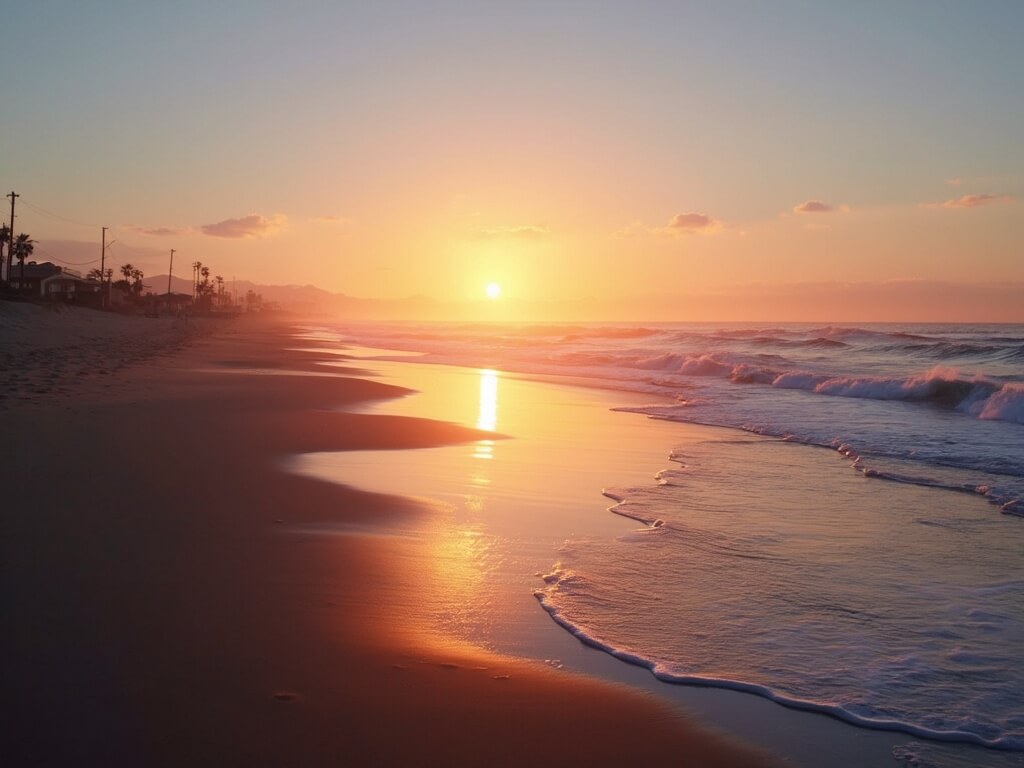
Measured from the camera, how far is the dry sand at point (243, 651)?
10.4 feet

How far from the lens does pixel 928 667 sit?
4.32 metres

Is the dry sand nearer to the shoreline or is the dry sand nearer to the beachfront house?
the shoreline

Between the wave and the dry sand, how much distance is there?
1.06 feet

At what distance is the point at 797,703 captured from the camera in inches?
152

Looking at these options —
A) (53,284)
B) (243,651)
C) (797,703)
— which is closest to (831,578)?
(797,703)

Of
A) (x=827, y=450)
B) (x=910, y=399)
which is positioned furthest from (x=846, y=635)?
(x=910, y=399)

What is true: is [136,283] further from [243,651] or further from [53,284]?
[243,651]

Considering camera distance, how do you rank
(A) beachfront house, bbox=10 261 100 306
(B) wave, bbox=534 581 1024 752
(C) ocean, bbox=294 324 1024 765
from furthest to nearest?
(A) beachfront house, bbox=10 261 100 306
(C) ocean, bbox=294 324 1024 765
(B) wave, bbox=534 581 1024 752

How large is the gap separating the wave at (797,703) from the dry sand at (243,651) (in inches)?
12.7

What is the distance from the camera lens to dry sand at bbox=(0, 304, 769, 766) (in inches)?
125

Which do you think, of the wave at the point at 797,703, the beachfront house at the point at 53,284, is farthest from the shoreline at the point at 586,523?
the beachfront house at the point at 53,284

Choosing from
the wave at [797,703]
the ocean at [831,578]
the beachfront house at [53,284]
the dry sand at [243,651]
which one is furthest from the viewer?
the beachfront house at [53,284]

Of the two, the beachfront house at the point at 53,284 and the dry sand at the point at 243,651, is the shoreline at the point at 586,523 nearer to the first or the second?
the dry sand at the point at 243,651

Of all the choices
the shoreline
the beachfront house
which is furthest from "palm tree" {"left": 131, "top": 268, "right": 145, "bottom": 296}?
the shoreline
